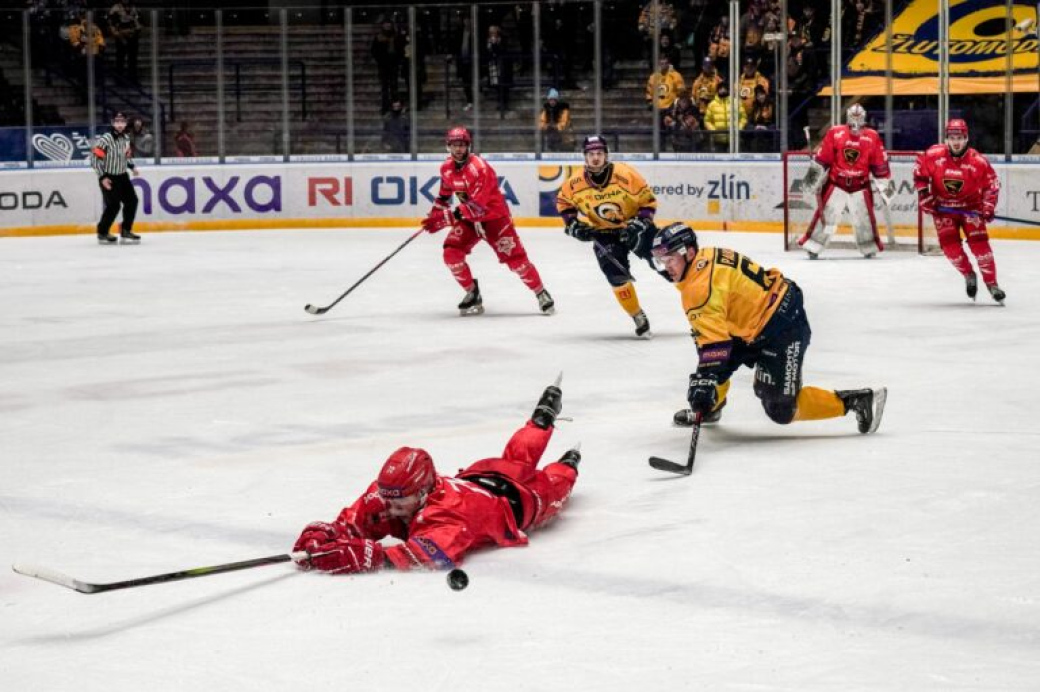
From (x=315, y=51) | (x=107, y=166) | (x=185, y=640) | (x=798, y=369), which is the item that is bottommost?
(x=185, y=640)

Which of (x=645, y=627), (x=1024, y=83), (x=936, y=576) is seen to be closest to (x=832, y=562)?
(x=936, y=576)

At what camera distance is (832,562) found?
5086mm

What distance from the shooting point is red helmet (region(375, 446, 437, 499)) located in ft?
16.0

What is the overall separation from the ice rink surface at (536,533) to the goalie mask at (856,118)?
3703mm

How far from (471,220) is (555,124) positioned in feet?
25.9

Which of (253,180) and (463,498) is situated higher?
(253,180)

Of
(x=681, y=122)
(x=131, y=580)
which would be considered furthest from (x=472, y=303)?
(x=681, y=122)

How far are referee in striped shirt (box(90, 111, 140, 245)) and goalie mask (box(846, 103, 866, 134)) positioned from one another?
7699 mm

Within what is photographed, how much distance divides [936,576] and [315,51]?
15904mm

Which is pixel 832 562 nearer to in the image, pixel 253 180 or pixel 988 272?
pixel 988 272

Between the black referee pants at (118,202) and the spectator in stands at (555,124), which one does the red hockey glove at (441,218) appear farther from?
the spectator in stands at (555,124)

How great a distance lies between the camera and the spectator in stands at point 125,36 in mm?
19281

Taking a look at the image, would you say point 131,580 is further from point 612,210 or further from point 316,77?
point 316,77

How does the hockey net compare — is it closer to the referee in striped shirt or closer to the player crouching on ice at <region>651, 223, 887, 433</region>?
the referee in striped shirt
